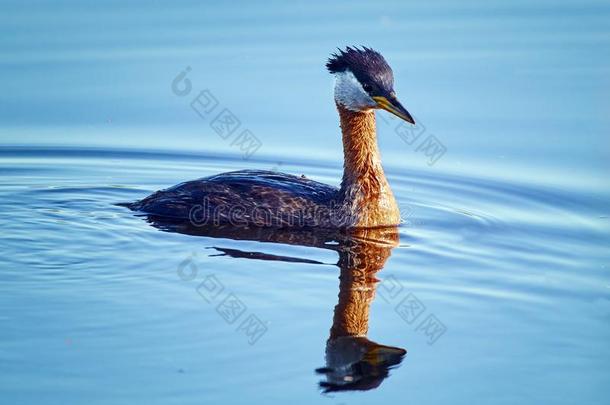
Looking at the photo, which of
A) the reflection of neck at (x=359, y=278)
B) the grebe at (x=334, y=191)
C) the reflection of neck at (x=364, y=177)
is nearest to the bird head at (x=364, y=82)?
the grebe at (x=334, y=191)

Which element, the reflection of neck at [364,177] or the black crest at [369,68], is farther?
the reflection of neck at [364,177]

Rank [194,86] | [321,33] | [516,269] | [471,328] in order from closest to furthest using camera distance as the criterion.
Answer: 1. [471,328]
2. [516,269]
3. [194,86]
4. [321,33]

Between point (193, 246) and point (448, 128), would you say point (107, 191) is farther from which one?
point (448, 128)

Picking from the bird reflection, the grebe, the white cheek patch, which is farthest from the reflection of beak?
the bird reflection

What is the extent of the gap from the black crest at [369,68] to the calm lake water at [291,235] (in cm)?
176

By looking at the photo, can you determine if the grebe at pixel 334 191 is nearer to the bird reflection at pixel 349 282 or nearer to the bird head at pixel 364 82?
the bird head at pixel 364 82

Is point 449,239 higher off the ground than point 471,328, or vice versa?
point 449,239

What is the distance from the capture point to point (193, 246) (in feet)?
41.1

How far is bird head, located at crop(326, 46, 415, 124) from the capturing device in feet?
44.0

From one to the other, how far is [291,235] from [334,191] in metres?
0.94

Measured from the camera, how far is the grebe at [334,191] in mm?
13430

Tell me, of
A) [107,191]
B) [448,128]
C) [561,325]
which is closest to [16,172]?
[107,191]

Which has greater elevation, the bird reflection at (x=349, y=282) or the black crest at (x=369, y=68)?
the black crest at (x=369, y=68)

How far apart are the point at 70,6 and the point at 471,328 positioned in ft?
42.6
